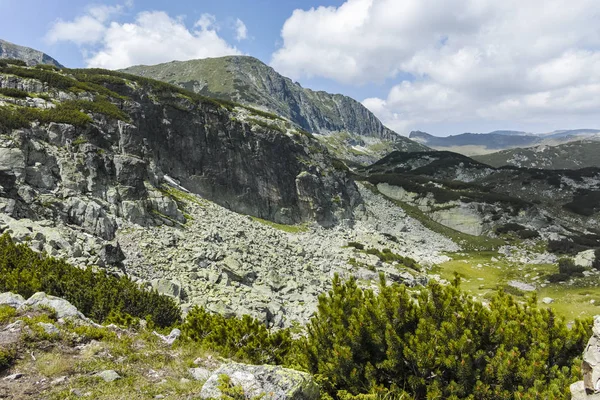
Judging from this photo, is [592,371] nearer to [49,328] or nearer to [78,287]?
[49,328]

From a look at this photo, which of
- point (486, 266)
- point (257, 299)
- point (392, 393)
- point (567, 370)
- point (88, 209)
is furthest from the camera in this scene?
point (486, 266)

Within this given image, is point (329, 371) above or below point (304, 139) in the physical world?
below

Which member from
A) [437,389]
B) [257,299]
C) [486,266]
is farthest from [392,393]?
[486,266]

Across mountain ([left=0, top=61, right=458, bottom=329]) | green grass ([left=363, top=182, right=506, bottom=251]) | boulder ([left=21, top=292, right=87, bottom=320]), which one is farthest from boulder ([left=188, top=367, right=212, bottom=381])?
green grass ([left=363, top=182, right=506, bottom=251])

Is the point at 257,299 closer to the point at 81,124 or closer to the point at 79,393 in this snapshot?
the point at 79,393

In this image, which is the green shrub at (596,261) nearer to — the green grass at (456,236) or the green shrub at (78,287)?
the green grass at (456,236)

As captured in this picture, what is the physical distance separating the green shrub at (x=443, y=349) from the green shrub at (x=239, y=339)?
192 centimetres

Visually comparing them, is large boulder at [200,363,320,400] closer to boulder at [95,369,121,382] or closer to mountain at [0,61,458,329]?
boulder at [95,369,121,382]

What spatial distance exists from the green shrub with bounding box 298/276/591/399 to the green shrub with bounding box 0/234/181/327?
7.05m

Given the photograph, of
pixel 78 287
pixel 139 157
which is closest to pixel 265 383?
pixel 78 287

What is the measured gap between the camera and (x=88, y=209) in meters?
24.3

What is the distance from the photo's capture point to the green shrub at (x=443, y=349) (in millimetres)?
7098

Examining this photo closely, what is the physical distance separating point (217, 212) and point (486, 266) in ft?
119

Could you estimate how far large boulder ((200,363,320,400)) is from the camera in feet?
20.2
